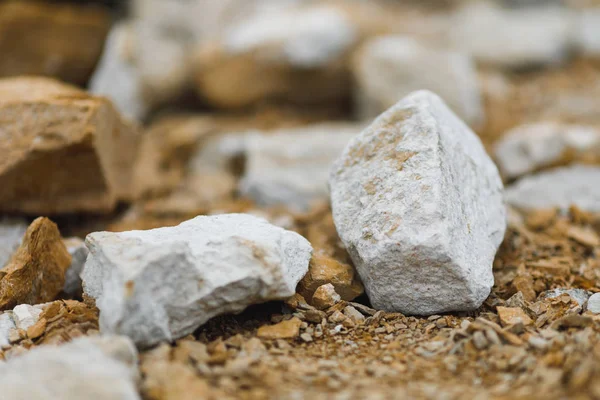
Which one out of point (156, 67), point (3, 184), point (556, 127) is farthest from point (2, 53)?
point (556, 127)

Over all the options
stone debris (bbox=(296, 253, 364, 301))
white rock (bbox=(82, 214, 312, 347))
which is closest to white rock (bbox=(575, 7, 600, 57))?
stone debris (bbox=(296, 253, 364, 301))

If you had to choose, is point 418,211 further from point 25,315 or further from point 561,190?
point 561,190

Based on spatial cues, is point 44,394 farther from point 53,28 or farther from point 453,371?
point 53,28

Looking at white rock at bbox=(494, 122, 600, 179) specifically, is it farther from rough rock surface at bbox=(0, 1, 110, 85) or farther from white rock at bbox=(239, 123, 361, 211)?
rough rock surface at bbox=(0, 1, 110, 85)

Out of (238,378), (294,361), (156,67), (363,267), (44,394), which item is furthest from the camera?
(156,67)

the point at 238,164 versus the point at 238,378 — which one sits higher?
the point at 238,378

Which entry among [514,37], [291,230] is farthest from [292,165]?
[514,37]

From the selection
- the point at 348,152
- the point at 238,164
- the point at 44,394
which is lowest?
the point at 238,164
